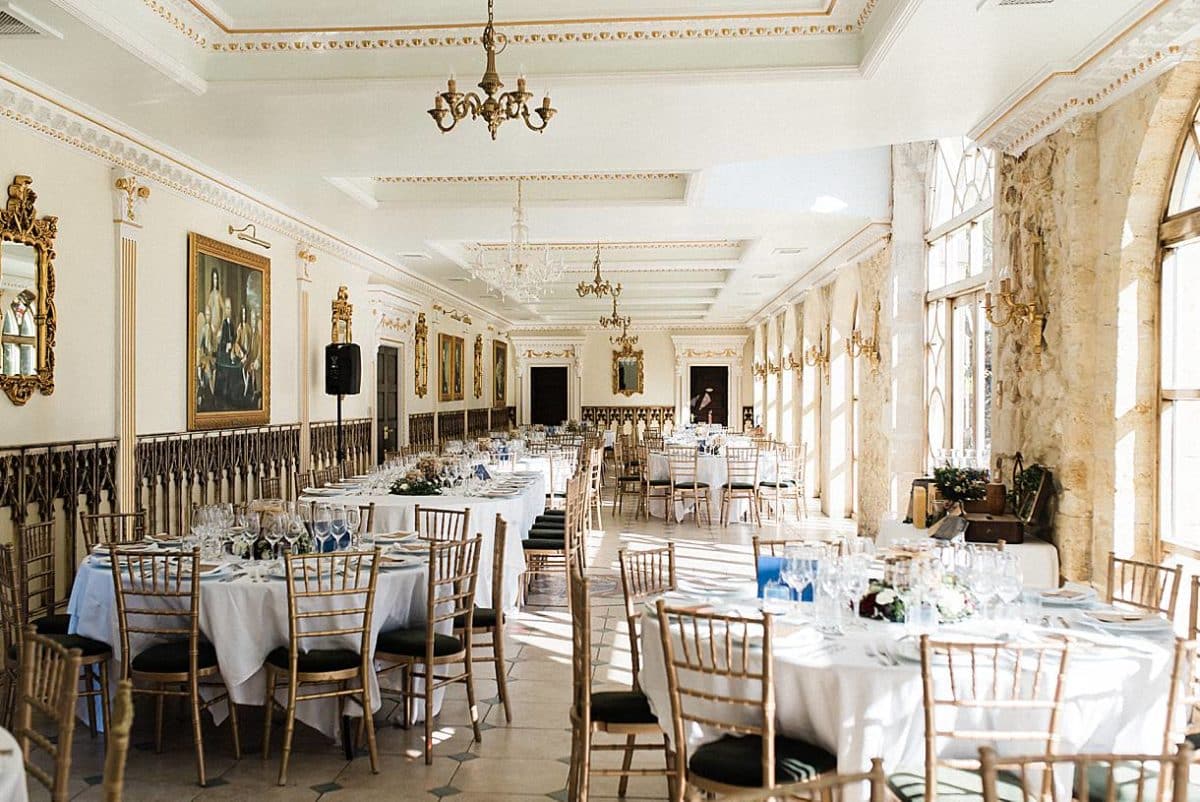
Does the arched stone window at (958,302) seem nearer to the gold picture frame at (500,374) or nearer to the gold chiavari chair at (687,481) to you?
the gold chiavari chair at (687,481)

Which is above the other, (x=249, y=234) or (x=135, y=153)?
(x=135, y=153)

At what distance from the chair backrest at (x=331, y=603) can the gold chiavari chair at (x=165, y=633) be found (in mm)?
434

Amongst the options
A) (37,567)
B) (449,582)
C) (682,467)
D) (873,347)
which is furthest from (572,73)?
(682,467)

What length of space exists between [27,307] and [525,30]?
356 cm

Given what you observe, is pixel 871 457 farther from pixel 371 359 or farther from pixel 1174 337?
pixel 371 359

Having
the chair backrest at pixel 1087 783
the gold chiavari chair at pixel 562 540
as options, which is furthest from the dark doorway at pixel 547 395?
the chair backrest at pixel 1087 783

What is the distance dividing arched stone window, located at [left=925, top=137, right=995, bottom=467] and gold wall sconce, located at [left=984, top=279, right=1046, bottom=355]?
1.22 metres

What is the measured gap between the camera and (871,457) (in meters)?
11.2

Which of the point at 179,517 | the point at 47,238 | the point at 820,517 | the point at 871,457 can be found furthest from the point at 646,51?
the point at 820,517

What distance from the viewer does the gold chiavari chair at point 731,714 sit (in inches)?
123

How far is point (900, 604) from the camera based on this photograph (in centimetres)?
369

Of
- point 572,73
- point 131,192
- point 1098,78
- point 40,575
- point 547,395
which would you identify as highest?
point 572,73

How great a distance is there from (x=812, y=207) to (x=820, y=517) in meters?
5.88

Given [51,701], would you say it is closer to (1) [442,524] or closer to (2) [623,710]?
(2) [623,710]
